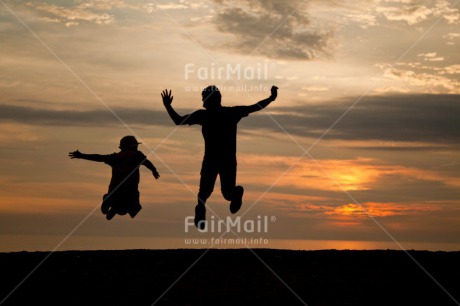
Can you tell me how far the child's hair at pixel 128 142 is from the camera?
64.6ft

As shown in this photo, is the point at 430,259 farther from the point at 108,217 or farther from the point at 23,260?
the point at 23,260

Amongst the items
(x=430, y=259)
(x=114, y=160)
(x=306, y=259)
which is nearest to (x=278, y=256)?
(x=306, y=259)

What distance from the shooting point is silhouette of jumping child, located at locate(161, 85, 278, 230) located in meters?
16.4

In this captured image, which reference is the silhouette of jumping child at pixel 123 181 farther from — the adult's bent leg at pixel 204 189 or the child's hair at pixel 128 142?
the adult's bent leg at pixel 204 189

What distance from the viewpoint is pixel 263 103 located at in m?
16.4

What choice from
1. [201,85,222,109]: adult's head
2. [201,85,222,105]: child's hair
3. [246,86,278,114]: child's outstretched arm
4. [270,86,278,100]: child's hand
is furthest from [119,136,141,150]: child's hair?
[270,86,278,100]: child's hand

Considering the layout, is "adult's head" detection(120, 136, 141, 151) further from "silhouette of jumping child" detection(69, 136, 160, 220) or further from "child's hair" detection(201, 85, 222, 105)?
Answer: "child's hair" detection(201, 85, 222, 105)

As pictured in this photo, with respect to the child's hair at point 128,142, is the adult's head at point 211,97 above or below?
above

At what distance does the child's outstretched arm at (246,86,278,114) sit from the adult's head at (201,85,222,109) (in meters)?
0.68

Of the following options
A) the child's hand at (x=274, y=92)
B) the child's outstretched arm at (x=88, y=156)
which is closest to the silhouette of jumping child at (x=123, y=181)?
the child's outstretched arm at (x=88, y=156)

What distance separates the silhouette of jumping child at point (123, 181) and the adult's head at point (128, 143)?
0.4 inches

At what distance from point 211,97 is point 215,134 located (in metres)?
0.79

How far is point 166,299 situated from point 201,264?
3.62 metres

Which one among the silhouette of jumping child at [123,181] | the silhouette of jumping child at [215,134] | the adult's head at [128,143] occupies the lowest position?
the silhouette of jumping child at [123,181]
